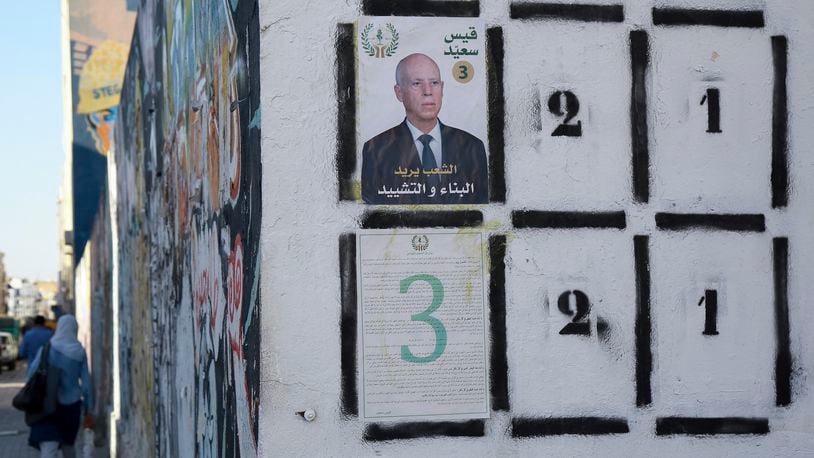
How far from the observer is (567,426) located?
403cm

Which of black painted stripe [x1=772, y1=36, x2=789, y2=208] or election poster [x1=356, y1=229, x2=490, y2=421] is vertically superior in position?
black painted stripe [x1=772, y1=36, x2=789, y2=208]

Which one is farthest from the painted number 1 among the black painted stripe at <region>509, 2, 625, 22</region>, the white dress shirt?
the white dress shirt

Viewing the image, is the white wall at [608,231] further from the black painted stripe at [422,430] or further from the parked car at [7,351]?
the parked car at [7,351]

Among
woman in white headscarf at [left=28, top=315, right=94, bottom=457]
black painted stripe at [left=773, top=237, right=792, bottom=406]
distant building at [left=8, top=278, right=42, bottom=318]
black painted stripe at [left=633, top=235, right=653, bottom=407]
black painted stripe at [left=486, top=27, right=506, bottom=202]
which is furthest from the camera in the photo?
distant building at [left=8, top=278, right=42, bottom=318]

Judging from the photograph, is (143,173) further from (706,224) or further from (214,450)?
(706,224)

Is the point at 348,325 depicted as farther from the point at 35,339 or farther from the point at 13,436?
the point at 13,436

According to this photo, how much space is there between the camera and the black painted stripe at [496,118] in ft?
13.1

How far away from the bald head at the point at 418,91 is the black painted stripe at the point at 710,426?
1.37 m

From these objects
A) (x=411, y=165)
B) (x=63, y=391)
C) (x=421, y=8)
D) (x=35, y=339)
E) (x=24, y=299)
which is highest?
(x=421, y=8)

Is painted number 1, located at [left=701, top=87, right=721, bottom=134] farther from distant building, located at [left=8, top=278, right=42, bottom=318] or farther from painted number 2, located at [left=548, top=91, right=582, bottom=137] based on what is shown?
distant building, located at [left=8, top=278, right=42, bottom=318]

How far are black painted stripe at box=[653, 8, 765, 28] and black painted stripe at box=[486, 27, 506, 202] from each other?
633 mm

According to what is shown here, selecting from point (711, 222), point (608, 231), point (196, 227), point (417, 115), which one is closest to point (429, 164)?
point (417, 115)

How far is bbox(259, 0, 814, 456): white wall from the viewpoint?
3.77 meters

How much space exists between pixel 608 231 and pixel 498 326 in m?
0.53
